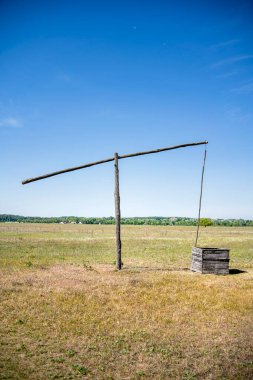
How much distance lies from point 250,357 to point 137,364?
7.99ft

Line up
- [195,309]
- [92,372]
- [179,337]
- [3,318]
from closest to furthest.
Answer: [92,372] → [179,337] → [3,318] → [195,309]

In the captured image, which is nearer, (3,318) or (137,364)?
(137,364)

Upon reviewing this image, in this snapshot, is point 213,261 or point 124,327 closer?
point 124,327

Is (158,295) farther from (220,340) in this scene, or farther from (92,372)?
(92,372)

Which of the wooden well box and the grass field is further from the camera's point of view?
the wooden well box

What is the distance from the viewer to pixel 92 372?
18.5 feet

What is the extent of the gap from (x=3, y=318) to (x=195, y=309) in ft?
19.2

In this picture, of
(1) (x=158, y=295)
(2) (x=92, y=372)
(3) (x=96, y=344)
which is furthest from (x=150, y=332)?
(1) (x=158, y=295)

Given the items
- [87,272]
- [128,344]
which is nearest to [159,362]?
[128,344]

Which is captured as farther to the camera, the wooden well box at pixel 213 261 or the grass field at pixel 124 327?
the wooden well box at pixel 213 261

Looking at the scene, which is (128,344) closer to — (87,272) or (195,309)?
(195,309)

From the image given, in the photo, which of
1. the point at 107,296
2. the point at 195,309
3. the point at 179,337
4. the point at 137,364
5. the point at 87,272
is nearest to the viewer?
the point at 137,364

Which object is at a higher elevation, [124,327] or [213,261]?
[213,261]

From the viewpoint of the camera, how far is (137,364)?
19.7ft
